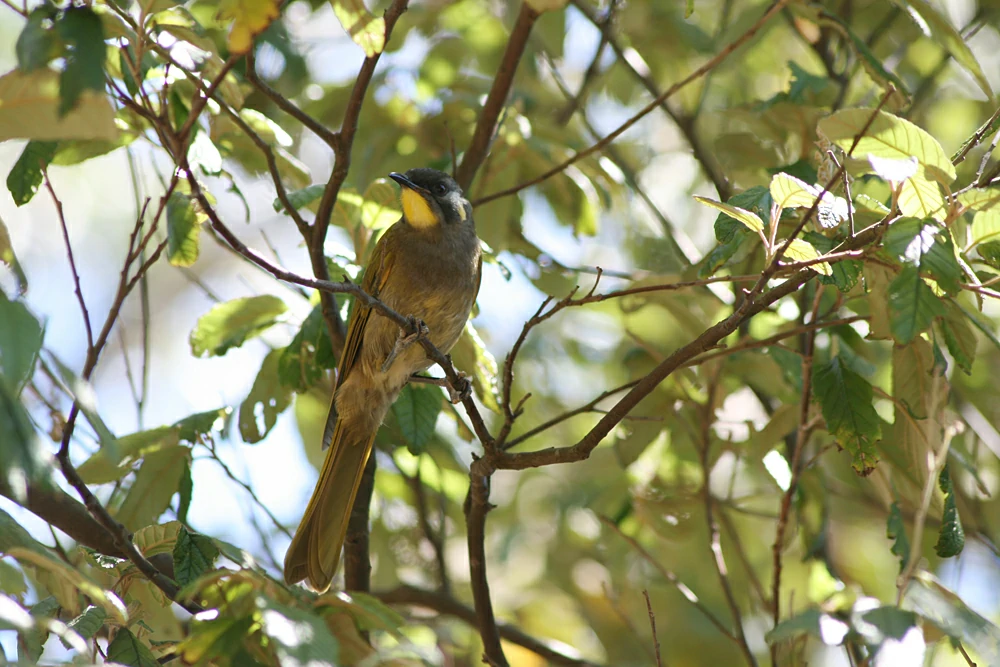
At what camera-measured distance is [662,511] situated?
3533 mm

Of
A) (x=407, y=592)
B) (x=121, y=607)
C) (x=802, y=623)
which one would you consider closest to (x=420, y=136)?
(x=407, y=592)

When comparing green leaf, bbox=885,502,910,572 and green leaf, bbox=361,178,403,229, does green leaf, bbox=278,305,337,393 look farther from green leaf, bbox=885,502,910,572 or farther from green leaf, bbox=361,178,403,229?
green leaf, bbox=885,502,910,572

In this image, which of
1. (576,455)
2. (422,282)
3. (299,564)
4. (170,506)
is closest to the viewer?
(576,455)

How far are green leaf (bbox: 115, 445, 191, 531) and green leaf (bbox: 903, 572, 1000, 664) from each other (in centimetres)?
206

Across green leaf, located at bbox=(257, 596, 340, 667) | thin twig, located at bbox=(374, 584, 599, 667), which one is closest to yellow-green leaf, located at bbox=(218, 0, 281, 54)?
green leaf, located at bbox=(257, 596, 340, 667)

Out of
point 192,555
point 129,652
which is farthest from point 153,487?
point 129,652

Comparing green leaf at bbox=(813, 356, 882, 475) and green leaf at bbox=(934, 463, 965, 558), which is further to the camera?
green leaf at bbox=(813, 356, 882, 475)

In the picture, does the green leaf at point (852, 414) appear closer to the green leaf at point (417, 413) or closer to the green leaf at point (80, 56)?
the green leaf at point (417, 413)

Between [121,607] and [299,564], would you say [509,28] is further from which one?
[121,607]

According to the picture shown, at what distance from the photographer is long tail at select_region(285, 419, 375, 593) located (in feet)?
9.84

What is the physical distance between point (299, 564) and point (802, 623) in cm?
186

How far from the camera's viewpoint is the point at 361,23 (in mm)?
2061

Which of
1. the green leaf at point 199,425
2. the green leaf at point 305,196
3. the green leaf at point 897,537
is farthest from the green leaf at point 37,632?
the green leaf at point 897,537

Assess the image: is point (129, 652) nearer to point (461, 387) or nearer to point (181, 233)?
point (181, 233)
